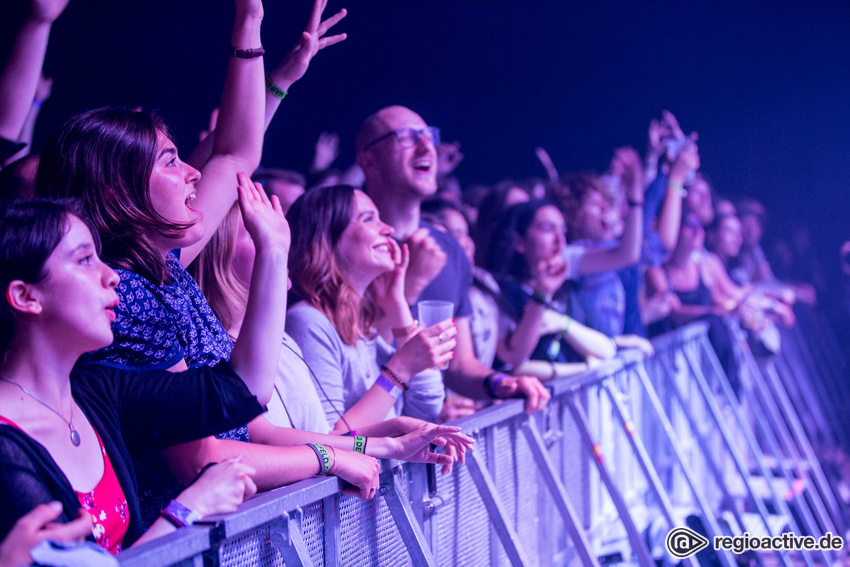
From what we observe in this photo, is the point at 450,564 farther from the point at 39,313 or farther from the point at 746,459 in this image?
the point at 746,459

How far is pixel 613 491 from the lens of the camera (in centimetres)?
238

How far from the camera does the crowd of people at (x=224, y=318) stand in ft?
3.31

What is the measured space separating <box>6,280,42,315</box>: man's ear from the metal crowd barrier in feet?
1.11

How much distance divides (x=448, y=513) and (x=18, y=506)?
102 cm

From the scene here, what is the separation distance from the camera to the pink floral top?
39.5 inches

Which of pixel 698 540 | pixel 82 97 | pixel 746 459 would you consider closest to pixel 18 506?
pixel 698 540

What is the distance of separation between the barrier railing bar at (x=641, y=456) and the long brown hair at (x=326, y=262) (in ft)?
3.53

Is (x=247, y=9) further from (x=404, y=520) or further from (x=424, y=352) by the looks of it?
(x=404, y=520)

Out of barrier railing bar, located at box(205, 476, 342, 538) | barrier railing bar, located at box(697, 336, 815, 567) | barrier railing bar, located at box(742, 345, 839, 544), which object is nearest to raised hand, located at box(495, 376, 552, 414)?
barrier railing bar, located at box(205, 476, 342, 538)

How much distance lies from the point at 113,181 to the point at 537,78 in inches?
200

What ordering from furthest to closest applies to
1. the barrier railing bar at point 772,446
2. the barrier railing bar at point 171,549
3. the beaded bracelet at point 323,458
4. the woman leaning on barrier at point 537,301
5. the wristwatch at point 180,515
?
the barrier railing bar at point 772,446, the woman leaning on barrier at point 537,301, the beaded bracelet at point 323,458, the wristwatch at point 180,515, the barrier railing bar at point 171,549

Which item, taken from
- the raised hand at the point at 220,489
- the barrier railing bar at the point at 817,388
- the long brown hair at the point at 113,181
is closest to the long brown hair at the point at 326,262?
the long brown hair at the point at 113,181

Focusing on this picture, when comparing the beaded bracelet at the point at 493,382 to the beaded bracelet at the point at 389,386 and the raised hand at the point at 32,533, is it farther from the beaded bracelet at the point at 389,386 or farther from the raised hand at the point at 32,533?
the raised hand at the point at 32,533

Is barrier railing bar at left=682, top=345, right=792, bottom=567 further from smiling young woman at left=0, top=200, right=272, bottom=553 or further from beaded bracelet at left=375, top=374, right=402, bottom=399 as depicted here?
smiling young woman at left=0, top=200, right=272, bottom=553
